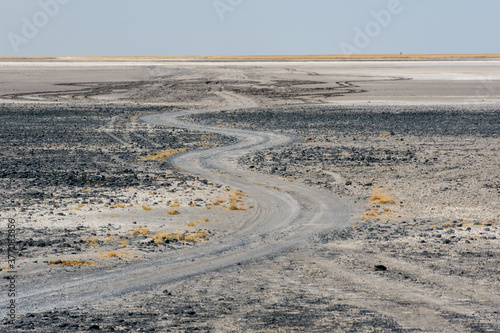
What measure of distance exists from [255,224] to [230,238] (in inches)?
49.9

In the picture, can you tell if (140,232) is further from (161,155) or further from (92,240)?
(161,155)

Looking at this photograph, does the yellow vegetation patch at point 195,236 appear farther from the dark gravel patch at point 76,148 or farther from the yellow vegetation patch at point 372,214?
the dark gravel patch at point 76,148

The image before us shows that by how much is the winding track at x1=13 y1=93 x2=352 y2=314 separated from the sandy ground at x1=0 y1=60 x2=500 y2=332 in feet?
0.15

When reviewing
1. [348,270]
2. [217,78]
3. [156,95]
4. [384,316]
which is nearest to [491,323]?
[384,316]

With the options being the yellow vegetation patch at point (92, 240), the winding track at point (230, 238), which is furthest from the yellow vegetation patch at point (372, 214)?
the yellow vegetation patch at point (92, 240)

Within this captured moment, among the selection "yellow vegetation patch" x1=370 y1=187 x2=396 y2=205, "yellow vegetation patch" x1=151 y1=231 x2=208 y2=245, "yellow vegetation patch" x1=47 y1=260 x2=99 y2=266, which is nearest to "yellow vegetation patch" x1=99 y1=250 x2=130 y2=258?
"yellow vegetation patch" x1=47 y1=260 x2=99 y2=266

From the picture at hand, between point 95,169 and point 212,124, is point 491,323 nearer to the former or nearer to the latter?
point 95,169

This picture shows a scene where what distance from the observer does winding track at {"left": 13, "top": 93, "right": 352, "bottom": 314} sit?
30.0ft

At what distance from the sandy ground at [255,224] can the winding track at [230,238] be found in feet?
0.15

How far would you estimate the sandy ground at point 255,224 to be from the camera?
27.9ft

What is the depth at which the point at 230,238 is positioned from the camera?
12344mm

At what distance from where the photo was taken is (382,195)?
16031mm

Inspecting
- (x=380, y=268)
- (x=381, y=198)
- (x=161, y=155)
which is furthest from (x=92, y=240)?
(x=161, y=155)

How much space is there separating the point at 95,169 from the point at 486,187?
1224 cm
